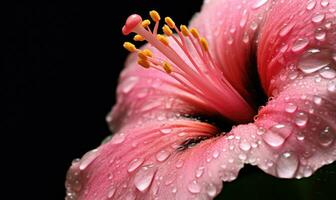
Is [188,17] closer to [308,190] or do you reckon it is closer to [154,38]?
[154,38]

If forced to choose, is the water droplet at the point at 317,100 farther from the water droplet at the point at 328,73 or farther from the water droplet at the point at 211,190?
the water droplet at the point at 211,190

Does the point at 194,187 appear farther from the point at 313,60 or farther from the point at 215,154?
the point at 313,60

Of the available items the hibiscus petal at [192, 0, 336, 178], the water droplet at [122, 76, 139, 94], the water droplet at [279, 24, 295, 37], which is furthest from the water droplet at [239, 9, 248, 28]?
the water droplet at [122, 76, 139, 94]

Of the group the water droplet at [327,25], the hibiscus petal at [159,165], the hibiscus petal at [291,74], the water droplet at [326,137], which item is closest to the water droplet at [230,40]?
the hibiscus petal at [291,74]

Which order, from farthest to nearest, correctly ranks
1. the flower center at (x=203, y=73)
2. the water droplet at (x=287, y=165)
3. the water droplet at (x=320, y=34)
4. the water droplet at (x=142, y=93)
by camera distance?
1. the water droplet at (x=142, y=93)
2. the flower center at (x=203, y=73)
3. the water droplet at (x=320, y=34)
4. the water droplet at (x=287, y=165)

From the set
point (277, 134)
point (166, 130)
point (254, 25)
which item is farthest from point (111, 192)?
point (254, 25)
